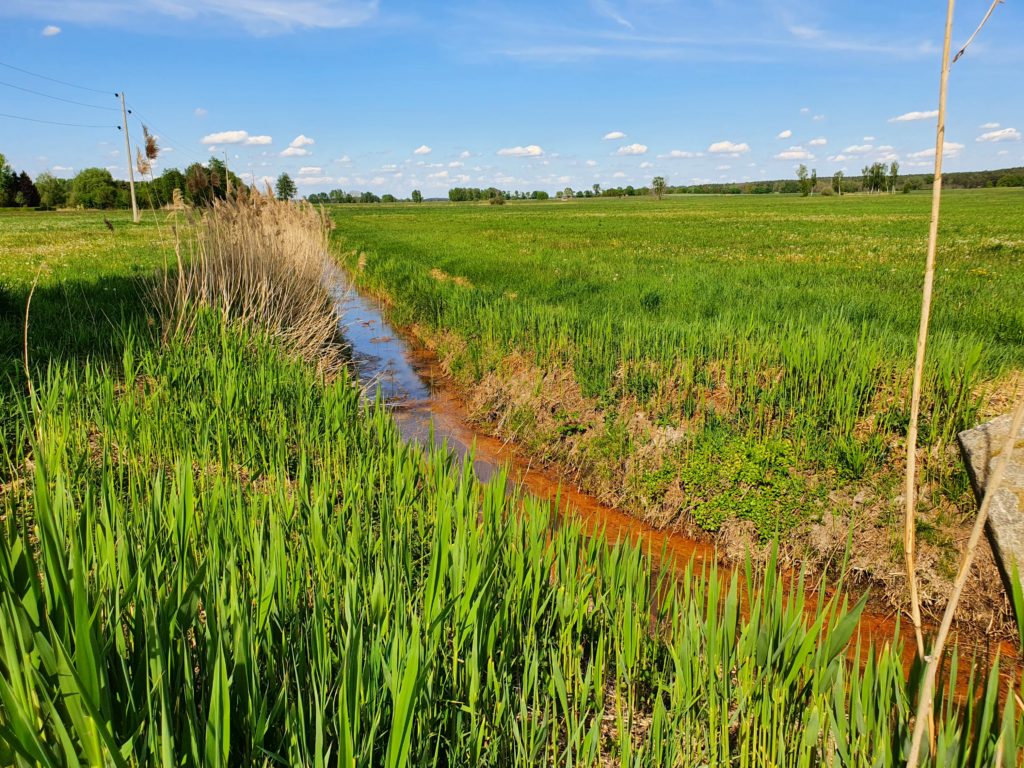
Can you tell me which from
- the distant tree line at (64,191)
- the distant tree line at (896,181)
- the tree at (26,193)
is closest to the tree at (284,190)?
the distant tree line at (64,191)

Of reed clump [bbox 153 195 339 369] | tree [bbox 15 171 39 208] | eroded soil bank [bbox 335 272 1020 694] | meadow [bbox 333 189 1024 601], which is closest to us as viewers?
eroded soil bank [bbox 335 272 1020 694]

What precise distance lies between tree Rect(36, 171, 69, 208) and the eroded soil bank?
235ft

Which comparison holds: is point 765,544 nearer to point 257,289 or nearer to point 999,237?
point 257,289

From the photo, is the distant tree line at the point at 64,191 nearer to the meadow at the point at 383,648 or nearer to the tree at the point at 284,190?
the tree at the point at 284,190

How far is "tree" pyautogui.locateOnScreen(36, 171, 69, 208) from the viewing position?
2643 inches

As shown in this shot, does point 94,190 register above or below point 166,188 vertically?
above

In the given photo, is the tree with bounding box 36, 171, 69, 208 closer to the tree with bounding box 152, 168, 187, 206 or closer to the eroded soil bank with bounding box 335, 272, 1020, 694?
the tree with bounding box 152, 168, 187, 206

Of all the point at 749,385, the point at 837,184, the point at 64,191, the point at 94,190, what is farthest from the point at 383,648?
the point at 837,184

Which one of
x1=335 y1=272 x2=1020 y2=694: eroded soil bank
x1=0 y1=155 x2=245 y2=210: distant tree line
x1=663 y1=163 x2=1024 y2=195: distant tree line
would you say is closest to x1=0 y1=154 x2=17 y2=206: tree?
x1=0 y1=155 x2=245 y2=210: distant tree line

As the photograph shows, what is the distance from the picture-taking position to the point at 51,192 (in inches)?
2709

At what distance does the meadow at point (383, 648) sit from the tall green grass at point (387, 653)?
0.01m

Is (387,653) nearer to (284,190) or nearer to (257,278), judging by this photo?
(257,278)

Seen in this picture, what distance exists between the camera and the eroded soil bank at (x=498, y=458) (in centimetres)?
382

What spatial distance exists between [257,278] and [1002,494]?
818cm
